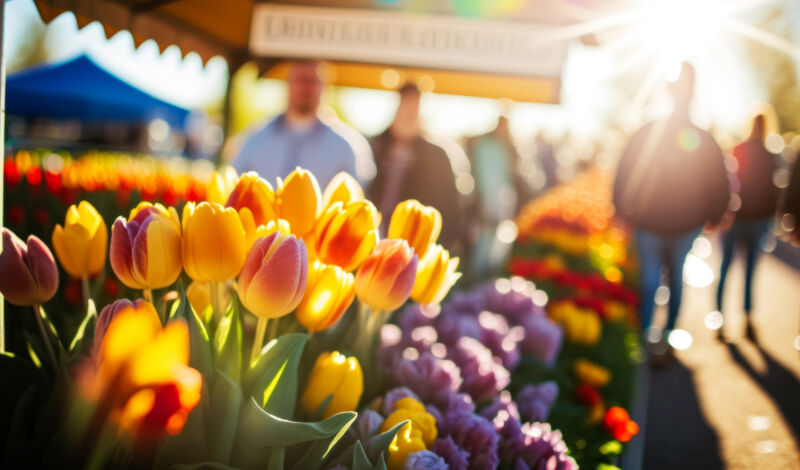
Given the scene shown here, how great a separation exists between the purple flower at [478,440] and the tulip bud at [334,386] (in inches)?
7.7

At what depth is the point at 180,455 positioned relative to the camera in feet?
2.32

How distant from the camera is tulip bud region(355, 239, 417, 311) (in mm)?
849

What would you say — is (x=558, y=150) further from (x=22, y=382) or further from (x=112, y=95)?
(x=22, y=382)

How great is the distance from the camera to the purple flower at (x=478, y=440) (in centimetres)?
92

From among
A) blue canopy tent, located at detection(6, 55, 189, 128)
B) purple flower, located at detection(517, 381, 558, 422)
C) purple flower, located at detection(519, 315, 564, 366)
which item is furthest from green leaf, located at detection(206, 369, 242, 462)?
blue canopy tent, located at detection(6, 55, 189, 128)

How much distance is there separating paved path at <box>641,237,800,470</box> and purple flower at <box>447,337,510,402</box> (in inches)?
56.0

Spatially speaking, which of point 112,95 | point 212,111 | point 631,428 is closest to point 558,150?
point 112,95

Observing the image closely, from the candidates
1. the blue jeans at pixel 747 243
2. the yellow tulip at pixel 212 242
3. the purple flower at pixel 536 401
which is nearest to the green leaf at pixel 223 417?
the yellow tulip at pixel 212 242

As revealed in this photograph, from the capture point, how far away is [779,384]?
3.45m

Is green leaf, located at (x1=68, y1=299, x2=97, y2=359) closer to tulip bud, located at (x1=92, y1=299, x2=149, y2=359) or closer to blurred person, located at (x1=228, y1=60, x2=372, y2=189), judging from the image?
tulip bud, located at (x1=92, y1=299, x2=149, y2=359)

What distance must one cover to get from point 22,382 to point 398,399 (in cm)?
55

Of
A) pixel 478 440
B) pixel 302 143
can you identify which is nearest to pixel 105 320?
pixel 478 440

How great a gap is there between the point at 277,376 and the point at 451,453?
0.99ft

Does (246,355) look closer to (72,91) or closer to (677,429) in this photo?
(677,429)
